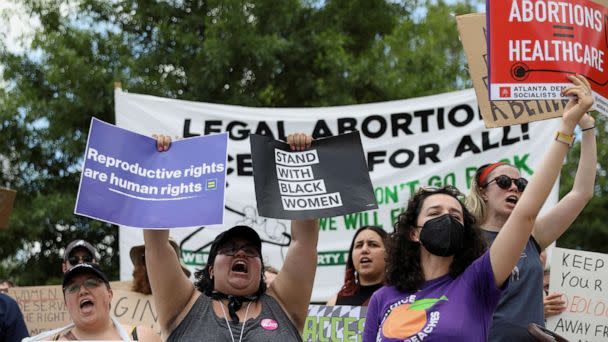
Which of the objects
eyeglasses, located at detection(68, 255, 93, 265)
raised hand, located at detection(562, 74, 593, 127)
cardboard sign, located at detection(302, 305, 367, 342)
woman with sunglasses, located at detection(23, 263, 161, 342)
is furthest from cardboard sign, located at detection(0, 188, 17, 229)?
raised hand, located at detection(562, 74, 593, 127)

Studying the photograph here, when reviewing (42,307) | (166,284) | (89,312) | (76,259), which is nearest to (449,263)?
(166,284)

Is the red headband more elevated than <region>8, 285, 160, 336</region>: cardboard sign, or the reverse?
the red headband

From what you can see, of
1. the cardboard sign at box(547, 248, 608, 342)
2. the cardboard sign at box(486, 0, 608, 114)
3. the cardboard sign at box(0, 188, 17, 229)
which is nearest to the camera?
the cardboard sign at box(486, 0, 608, 114)

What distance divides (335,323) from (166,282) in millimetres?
1803

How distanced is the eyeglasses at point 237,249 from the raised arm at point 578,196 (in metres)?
1.26

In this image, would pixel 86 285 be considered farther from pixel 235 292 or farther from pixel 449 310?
pixel 449 310

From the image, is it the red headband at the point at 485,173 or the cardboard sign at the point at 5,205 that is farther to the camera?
the cardboard sign at the point at 5,205

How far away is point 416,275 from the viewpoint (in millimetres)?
4098

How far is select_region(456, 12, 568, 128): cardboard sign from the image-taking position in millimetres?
4605

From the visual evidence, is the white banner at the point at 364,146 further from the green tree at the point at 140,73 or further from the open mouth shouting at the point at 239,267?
the open mouth shouting at the point at 239,267

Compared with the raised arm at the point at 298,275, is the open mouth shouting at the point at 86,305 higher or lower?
lower

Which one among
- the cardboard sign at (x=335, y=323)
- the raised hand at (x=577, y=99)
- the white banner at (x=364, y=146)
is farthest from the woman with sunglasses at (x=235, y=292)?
the white banner at (x=364, y=146)

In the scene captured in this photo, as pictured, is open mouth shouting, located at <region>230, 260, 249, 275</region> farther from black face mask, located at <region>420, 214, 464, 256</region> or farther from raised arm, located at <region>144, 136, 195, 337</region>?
black face mask, located at <region>420, 214, 464, 256</region>

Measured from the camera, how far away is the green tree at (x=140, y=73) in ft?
36.0
